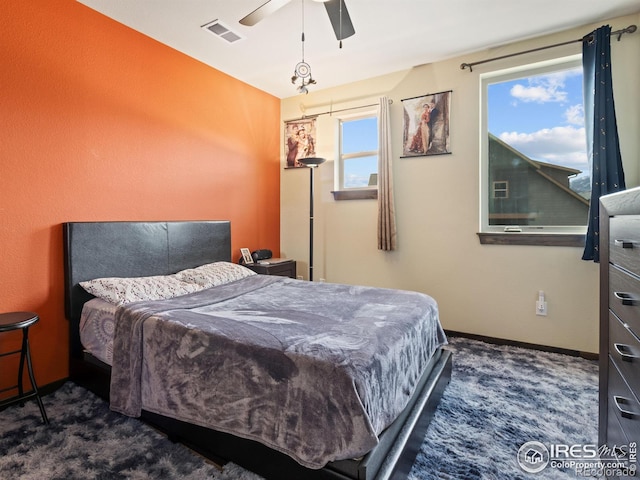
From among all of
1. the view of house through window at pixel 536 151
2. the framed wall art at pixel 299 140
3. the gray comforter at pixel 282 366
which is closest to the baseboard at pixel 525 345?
the view of house through window at pixel 536 151

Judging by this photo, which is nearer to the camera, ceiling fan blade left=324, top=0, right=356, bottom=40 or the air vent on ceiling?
ceiling fan blade left=324, top=0, right=356, bottom=40

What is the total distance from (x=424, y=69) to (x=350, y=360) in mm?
3307

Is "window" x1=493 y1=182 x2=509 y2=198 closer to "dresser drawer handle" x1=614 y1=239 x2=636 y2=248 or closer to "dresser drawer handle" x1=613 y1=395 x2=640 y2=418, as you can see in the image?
"dresser drawer handle" x1=614 y1=239 x2=636 y2=248

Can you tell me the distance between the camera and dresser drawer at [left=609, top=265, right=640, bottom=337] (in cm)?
100

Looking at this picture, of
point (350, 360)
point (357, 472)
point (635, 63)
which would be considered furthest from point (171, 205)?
point (635, 63)

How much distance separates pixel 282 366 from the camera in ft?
4.35

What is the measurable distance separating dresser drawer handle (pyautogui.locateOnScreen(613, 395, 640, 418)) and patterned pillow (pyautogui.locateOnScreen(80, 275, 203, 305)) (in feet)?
8.12

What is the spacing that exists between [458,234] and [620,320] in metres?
2.22

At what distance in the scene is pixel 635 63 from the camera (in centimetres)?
256

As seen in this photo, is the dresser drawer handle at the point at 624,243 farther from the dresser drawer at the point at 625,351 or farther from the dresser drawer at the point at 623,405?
the dresser drawer at the point at 623,405

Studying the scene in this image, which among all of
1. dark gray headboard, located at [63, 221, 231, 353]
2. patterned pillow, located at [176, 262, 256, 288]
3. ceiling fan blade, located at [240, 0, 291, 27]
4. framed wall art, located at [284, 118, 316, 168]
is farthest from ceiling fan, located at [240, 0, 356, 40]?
patterned pillow, located at [176, 262, 256, 288]

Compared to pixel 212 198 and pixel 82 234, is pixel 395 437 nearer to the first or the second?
pixel 82 234

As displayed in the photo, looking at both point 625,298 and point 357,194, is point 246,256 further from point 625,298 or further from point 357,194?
point 625,298

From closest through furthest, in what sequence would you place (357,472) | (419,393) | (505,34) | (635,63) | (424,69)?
(357,472) → (419,393) → (635,63) → (505,34) → (424,69)
